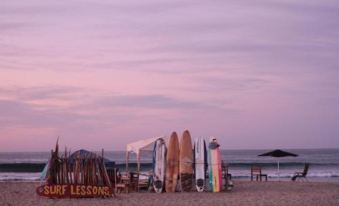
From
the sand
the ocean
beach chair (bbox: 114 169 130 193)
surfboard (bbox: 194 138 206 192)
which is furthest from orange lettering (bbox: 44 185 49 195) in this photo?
the ocean

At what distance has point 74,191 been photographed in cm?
1939

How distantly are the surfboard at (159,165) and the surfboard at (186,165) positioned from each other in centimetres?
63

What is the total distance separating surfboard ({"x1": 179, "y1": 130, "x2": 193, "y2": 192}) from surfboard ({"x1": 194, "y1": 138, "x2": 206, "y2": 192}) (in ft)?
0.64

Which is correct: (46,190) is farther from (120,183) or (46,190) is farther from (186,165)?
(186,165)

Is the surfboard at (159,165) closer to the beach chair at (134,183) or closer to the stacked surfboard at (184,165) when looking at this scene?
the stacked surfboard at (184,165)

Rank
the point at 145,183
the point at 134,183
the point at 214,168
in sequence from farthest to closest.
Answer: the point at 145,183
the point at 214,168
the point at 134,183

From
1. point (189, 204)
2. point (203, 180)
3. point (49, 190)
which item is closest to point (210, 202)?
point (189, 204)

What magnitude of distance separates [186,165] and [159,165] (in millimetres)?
952

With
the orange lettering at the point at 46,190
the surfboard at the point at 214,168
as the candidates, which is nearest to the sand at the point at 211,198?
the orange lettering at the point at 46,190

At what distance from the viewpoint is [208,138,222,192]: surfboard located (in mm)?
21906

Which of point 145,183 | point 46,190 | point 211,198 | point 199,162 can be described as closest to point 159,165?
point 145,183

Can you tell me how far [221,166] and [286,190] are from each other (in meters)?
2.62

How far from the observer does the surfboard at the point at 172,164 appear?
21781 millimetres

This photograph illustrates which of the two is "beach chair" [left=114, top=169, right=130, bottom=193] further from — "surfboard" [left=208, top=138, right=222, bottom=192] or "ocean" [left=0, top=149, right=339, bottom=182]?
"ocean" [left=0, top=149, right=339, bottom=182]
